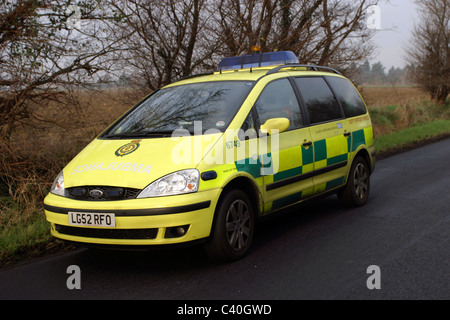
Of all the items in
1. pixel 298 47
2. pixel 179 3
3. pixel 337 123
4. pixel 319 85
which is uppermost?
pixel 179 3

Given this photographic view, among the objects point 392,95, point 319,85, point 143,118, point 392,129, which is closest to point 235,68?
point 319,85

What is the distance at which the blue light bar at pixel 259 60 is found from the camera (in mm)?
6594

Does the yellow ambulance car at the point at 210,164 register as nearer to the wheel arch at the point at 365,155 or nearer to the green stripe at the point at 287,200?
the green stripe at the point at 287,200

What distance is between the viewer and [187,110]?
518 centimetres

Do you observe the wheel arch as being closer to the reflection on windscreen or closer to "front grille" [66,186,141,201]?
the reflection on windscreen

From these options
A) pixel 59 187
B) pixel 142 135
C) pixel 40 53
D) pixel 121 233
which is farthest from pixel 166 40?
pixel 121 233

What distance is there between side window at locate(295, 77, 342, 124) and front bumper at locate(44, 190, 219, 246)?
2.09 metres

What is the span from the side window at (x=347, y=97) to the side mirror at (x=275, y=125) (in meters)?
1.79

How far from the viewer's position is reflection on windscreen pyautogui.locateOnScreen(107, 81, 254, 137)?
4922 mm

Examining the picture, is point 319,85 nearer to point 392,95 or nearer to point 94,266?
point 94,266

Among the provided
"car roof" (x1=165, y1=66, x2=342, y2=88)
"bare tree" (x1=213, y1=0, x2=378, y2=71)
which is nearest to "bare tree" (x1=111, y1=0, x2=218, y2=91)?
"bare tree" (x1=213, y1=0, x2=378, y2=71)

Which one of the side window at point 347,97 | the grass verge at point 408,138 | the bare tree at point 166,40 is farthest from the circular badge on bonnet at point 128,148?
the grass verge at point 408,138

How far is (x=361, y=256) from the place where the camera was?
4.67 metres
